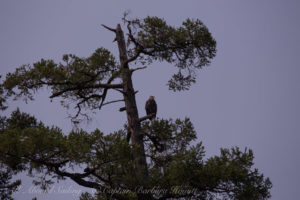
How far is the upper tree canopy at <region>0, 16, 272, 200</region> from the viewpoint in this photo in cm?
843

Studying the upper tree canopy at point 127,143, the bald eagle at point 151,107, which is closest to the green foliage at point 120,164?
the upper tree canopy at point 127,143

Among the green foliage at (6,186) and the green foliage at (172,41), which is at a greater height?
the green foliage at (172,41)

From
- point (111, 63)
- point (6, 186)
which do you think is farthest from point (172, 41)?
point (6, 186)

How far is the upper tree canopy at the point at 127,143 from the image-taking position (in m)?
8.43

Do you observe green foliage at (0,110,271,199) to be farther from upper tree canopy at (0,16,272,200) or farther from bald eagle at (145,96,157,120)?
bald eagle at (145,96,157,120)

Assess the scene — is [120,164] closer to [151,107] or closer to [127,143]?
[127,143]

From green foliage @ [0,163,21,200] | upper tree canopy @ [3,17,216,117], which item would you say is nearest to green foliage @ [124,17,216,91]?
upper tree canopy @ [3,17,216,117]

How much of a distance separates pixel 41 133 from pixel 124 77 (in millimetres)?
3337

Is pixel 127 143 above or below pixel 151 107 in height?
below

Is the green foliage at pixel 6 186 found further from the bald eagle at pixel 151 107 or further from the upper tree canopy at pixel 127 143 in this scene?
the bald eagle at pixel 151 107

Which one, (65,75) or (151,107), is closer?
(65,75)

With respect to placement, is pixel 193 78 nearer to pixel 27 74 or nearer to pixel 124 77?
pixel 124 77

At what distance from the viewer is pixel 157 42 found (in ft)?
36.6

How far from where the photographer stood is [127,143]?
27.5ft
